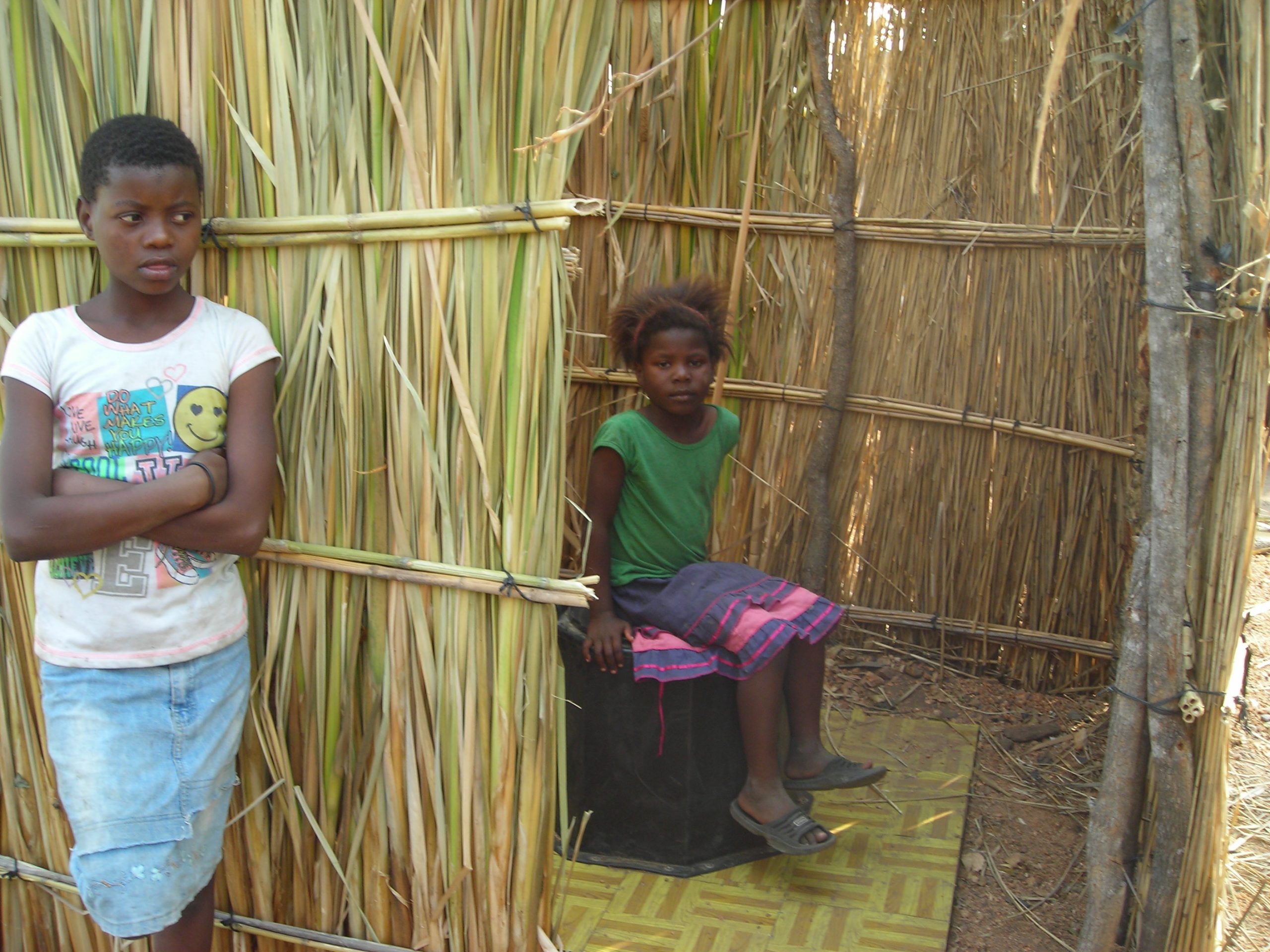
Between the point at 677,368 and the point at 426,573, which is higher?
the point at 677,368

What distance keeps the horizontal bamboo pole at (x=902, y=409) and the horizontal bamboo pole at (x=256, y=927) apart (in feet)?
6.99

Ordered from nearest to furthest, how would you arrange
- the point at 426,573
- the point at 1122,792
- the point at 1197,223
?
the point at 426,573 < the point at 1197,223 < the point at 1122,792

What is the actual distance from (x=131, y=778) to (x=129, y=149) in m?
0.99

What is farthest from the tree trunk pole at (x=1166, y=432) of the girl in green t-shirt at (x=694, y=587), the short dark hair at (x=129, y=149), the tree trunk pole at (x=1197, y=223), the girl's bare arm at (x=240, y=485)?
the short dark hair at (x=129, y=149)

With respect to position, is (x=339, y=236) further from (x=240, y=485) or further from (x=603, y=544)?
(x=603, y=544)

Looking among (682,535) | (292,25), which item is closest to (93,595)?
(292,25)

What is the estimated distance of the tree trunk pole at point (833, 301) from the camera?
12.3 ft

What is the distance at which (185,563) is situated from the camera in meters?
1.78

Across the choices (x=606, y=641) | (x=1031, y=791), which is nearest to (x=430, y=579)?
(x=606, y=641)

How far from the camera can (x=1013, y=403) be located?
386 centimetres

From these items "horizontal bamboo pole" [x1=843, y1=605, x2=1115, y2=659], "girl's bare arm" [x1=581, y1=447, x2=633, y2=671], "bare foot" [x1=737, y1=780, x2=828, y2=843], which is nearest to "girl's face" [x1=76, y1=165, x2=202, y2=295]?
"girl's bare arm" [x1=581, y1=447, x2=633, y2=671]

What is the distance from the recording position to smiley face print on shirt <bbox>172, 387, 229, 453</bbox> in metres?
1.75

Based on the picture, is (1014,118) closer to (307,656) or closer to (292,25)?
(292,25)

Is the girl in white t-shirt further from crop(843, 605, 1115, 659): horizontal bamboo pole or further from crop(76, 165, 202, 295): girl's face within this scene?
crop(843, 605, 1115, 659): horizontal bamboo pole
